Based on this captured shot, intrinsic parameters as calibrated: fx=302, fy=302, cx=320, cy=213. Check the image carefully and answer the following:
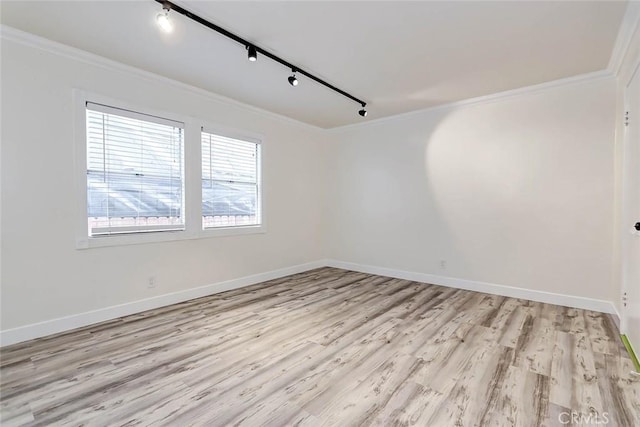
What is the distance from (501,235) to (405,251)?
55.4 inches

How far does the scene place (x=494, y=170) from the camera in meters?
4.04

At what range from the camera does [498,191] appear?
13.2ft

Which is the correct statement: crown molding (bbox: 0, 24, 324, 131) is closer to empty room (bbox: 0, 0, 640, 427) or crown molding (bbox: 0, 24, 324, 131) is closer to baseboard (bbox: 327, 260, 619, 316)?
empty room (bbox: 0, 0, 640, 427)

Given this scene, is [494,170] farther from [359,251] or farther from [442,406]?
[442,406]

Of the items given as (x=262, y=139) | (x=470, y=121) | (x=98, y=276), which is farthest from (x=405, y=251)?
(x=98, y=276)

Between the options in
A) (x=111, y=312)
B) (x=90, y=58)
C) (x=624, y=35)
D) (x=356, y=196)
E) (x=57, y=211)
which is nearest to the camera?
(x=624, y=35)

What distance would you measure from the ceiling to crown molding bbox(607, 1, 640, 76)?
5 centimetres

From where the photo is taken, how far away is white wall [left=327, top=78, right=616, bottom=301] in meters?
3.42

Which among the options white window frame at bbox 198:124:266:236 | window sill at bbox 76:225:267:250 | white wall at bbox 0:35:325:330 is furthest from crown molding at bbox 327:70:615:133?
window sill at bbox 76:225:267:250

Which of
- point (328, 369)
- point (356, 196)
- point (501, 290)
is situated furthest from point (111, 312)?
point (501, 290)

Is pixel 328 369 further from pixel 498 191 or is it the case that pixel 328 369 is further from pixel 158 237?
pixel 498 191

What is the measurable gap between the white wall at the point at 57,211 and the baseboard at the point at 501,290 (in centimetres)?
276

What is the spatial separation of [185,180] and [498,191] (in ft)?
13.4

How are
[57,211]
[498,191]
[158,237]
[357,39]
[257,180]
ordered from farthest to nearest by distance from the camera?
[257,180] < [498,191] < [158,237] < [57,211] < [357,39]
